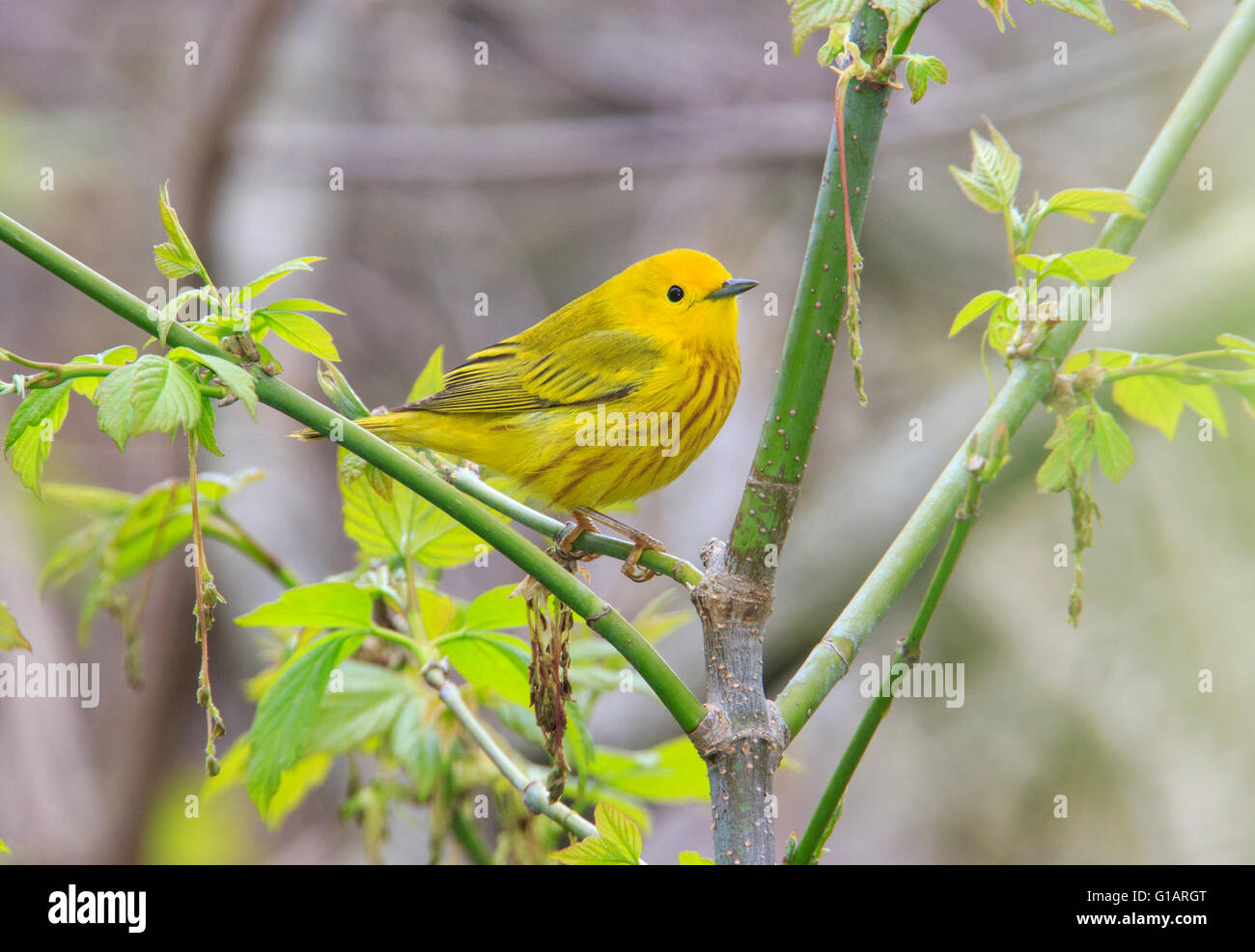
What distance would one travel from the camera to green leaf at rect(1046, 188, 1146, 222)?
1.19 m

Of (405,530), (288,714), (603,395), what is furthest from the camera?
(603,395)

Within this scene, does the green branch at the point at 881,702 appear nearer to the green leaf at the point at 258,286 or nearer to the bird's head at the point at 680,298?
the green leaf at the point at 258,286

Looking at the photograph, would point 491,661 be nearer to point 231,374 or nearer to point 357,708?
point 357,708

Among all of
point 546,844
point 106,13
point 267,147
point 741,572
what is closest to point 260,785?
point 546,844

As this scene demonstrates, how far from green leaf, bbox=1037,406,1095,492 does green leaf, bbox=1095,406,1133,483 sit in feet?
0.04

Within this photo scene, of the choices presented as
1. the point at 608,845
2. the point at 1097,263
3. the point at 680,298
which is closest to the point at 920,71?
the point at 1097,263

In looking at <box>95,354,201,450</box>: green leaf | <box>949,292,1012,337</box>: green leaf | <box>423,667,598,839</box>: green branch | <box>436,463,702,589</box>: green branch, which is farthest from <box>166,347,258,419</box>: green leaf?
<box>949,292,1012,337</box>: green leaf

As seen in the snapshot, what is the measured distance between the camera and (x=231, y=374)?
1019mm

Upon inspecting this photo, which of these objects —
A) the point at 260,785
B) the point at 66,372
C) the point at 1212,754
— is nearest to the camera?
the point at 66,372

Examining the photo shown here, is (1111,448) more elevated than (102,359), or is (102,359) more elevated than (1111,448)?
(102,359)

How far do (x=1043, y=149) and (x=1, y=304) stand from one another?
545cm

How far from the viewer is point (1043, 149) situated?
17.8 ft

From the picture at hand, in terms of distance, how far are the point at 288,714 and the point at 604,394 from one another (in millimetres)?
1601
